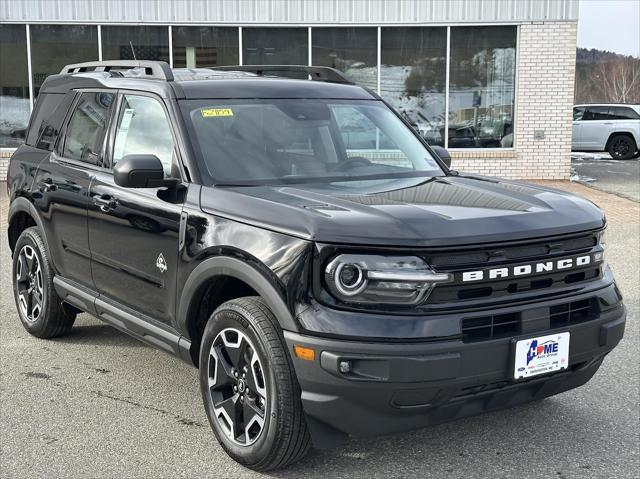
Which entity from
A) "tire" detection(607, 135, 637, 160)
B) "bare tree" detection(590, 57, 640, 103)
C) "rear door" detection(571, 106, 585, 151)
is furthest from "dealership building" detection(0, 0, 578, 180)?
"bare tree" detection(590, 57, 640, 103)

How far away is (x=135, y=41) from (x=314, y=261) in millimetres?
13953

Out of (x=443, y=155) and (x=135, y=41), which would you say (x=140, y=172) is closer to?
(x=443, y=155)

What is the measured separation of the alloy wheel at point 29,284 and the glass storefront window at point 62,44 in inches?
436

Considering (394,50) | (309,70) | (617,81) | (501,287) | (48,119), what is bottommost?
(501,287)

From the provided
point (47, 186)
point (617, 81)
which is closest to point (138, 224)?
point (47, 186)

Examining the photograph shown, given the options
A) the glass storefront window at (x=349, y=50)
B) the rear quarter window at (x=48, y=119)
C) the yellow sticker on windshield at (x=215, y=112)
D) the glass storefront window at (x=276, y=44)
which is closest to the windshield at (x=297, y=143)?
the yellow sticker on windshield at (x=215, y=112)

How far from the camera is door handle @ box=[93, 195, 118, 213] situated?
4410 mm

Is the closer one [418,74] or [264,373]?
[264,373]

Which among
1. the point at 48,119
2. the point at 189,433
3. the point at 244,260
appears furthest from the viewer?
the point at 48,119

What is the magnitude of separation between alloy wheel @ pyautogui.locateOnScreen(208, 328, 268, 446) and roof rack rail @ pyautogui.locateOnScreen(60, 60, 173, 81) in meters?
1.67

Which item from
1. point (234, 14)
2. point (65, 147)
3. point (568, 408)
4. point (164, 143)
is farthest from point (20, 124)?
point (568, 408)

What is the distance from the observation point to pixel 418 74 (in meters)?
16.3

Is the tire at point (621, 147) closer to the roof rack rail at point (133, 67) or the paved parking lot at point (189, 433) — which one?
the paved parking lot at point (189, 433)

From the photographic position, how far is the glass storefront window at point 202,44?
52.6 feet
